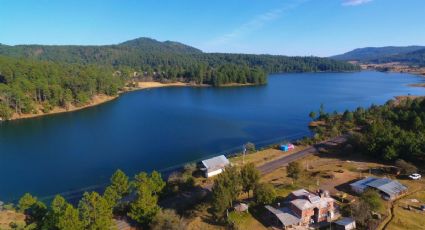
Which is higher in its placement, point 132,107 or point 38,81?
point 38,81

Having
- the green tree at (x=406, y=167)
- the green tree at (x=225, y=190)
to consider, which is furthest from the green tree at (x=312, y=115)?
the green tree at (x=225, y=190)

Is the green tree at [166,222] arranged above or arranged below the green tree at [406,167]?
above

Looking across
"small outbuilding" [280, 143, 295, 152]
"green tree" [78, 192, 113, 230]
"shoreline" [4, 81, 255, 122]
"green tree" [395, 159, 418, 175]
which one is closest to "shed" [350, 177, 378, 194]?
"green tree" [395, 159, 418, 175]

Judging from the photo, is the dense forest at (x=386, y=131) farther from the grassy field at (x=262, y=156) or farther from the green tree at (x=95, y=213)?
the green tree at (x=95, y=213)

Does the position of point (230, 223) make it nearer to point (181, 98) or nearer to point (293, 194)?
point (293, 194)

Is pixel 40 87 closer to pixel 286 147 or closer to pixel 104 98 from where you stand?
pixel 104 98

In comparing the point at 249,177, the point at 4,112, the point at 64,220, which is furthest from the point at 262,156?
the point at 4,112

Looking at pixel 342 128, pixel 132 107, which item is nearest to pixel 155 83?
pixel 132 107
